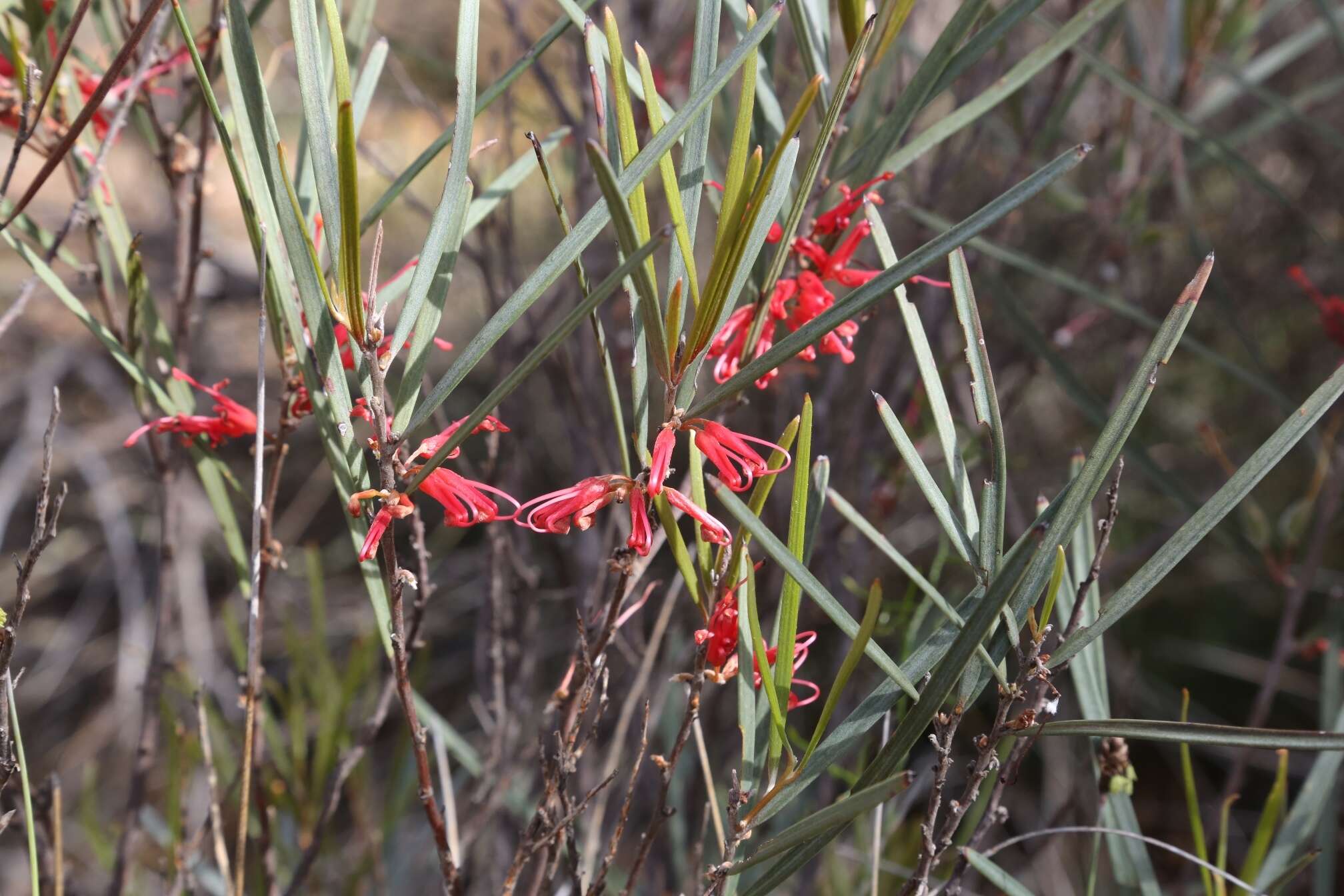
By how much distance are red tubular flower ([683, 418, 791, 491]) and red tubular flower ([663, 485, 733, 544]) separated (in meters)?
0.02

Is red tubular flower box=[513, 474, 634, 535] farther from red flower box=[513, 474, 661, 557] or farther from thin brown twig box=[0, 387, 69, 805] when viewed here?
thin brown twig box=[0, 387, 69, 805]

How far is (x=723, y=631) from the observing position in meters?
0.39

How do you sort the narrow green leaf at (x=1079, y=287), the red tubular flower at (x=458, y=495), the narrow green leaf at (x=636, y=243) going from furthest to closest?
1. the narrow green leaf at (x=1079, y=287)
2. the red tubular flower at (x=458, y=495)
3. the narrow green leaf at (x=636, y=243)

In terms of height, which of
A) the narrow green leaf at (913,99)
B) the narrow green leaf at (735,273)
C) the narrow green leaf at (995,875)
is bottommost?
the narrow green leaf at (995,875)

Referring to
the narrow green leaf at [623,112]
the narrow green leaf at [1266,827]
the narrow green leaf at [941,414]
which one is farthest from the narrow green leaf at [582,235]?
the narrow green leaf at [1266,827]

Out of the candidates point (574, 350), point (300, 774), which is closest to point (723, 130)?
point (574, 350)

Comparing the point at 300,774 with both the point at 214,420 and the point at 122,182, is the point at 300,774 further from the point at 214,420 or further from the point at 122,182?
the point at 122,182

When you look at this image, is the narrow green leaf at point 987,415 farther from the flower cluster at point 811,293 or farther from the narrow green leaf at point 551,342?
the narrow green leaf at point 551,342

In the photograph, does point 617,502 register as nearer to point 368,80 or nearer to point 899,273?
point 899,273

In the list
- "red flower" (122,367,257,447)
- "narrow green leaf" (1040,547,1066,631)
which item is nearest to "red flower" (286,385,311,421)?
"red flower" (122,367,257,447)

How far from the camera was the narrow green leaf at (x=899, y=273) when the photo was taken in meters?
0.31

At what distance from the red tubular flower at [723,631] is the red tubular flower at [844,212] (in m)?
0.20

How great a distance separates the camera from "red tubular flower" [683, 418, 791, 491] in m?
0.36

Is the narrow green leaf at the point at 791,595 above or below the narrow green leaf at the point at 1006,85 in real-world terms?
below
